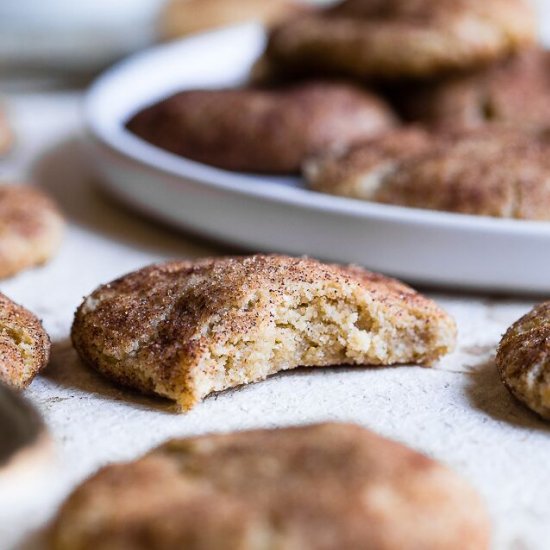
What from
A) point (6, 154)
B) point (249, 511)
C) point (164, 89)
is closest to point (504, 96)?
point (164, 89)

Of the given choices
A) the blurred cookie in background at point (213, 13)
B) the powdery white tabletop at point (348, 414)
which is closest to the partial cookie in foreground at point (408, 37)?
the powdery white tabletop at point (348, 414)

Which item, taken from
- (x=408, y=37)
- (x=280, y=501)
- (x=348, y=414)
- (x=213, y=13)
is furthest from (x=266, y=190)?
(x=213, y=13)

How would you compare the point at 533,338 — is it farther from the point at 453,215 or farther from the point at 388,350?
the point at 453,215

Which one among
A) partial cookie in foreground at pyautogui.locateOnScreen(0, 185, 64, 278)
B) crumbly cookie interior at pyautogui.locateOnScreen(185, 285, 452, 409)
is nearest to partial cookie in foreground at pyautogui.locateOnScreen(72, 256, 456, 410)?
crumbly cookie interior at pyautogui.locateOnScreen(185, 285, 452, 409)

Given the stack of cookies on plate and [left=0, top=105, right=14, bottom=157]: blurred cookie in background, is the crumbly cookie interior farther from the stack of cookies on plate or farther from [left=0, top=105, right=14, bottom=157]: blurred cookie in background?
[left=0, top=105, right=14, bottom=157]: blurred cookie in background

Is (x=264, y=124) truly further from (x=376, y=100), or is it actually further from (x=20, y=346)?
(x=20, y=346)

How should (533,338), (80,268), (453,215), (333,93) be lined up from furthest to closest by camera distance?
(333,93)
(80,268)
(453,215)
(533,338)

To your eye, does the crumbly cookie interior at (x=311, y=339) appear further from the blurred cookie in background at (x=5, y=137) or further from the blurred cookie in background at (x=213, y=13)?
the blurred cookie in background at (x=213, y=13)
